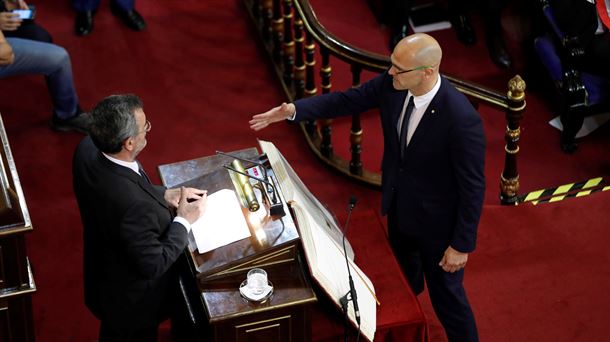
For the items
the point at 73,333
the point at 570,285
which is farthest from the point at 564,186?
the point at 73,333

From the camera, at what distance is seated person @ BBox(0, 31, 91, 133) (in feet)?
16.9

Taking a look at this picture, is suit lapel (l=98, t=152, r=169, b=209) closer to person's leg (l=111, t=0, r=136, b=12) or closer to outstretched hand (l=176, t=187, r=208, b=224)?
outstretched hand (l=176, t=187, r=208, b=224)

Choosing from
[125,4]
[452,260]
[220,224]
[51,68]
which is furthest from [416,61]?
[125,4]

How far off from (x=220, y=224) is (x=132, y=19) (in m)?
2.89

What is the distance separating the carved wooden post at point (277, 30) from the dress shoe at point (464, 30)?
1.22m

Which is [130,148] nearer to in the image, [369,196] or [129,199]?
[129,199]

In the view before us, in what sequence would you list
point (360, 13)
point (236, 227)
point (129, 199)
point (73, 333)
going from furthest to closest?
1. point (360, 13)
2. point (73, 333)
3. point (236, 227)
4. point (129, 199)

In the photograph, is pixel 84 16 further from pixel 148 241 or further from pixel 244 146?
pixel 148 241

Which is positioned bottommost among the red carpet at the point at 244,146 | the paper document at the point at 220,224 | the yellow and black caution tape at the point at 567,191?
the yellow and black caution tape at the point at 567,191

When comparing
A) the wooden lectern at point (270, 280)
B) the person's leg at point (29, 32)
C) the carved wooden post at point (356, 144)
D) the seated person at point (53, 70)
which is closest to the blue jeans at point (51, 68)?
the seated person at point (53, 70)

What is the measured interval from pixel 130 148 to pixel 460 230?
127cm

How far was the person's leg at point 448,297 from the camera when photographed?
154 inches

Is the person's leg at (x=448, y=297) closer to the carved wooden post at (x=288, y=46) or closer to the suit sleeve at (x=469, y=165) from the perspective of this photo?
the suit sleeve at (x=469, y=165)

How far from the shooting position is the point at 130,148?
134 inches
